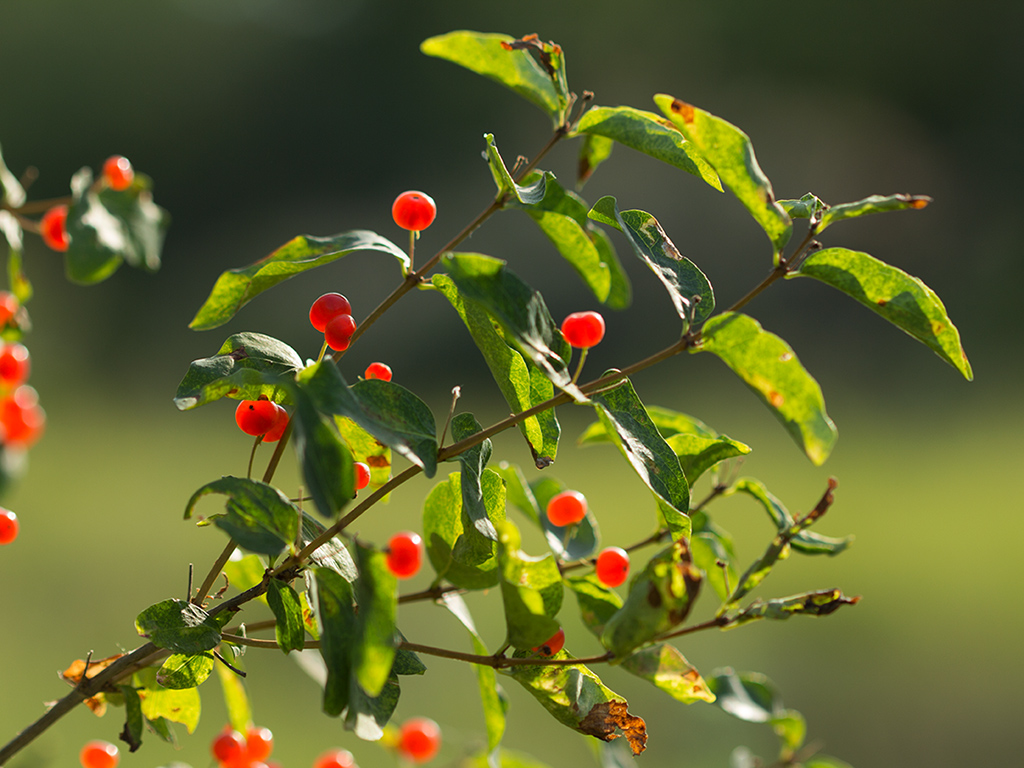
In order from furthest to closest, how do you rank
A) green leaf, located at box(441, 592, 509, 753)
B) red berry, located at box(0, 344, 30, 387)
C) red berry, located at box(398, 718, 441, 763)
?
red berry, located at box(398, 718, 441, 763) < green leaf, located at box(441, 592, 509, 753) < red berry, located at box(0, 344, 30, 387)

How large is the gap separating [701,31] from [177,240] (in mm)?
2426

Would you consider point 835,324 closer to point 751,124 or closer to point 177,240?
point 751,124

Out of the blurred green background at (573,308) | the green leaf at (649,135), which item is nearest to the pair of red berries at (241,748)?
the green leaf at (649,135)

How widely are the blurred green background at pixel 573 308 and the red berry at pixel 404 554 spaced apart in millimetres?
935

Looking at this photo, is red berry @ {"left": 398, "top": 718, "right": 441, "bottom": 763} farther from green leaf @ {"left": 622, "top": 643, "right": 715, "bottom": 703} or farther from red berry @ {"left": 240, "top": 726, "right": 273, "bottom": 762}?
green leaf @ {"left": 622, "top": 643, "right": 715, "bottom": 703}

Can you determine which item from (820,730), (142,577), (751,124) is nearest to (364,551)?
(820,730)

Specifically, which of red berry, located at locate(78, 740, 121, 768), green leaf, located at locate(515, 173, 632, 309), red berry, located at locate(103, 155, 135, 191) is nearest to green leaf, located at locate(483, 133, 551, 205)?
green leaf, located at locate(515, 173, 632, 309)

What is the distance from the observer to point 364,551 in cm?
16

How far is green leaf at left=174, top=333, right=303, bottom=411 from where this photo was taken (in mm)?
209

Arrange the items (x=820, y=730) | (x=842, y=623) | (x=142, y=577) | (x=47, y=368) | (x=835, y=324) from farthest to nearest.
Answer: (x=835, y=324) < (x=47, y=368) < (x=142, y=577) < (x=842, y=623) < (x=820, y=730)

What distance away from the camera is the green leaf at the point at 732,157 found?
18cm

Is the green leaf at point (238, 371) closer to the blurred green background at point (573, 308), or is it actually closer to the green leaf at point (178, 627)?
the green leaf at point (178, 627)

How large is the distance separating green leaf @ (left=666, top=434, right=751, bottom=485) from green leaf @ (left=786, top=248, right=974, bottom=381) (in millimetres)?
58

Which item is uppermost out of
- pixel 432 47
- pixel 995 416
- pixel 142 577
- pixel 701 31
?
pixel 701 31
